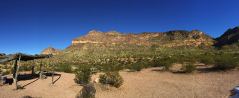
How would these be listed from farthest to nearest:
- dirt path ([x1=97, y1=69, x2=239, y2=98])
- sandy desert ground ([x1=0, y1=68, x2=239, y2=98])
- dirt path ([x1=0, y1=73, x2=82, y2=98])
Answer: dirt path ([x1=0, y1=73, x2=82, y2=98]) < sandy desert ground ([x1=0, y1=68, x2=239, y2=98]) < dirt path ([x1=97, y1=69, x2=239, y2=98])

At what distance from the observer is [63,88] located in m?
15.9

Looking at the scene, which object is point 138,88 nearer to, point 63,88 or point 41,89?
point 63,88

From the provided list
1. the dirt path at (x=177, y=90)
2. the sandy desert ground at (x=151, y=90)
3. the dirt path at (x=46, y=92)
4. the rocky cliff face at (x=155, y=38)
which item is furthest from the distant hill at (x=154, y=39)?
the dirt path at (x=46, y=92)

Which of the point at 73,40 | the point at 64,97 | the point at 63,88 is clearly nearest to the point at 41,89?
the point at 63,88

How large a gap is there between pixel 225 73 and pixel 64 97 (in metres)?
11.4

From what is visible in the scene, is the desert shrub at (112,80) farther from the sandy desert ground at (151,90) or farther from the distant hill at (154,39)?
the distant hill at (154,39)

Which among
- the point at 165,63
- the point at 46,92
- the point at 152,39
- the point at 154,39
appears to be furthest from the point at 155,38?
the point at 46,92

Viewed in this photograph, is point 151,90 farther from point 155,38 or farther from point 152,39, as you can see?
point 155,38

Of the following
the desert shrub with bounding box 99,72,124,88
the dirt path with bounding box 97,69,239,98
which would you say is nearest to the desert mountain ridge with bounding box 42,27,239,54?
the dirt path with bounding box 97,69,239,98

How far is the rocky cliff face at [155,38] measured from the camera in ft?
379

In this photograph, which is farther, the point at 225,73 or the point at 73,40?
the point at 73,40

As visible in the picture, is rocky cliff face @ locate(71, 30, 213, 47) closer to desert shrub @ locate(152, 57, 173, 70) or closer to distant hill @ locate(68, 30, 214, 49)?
distant hill @ locate(68, 30, 214, 49)

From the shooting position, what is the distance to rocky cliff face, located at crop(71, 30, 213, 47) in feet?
379

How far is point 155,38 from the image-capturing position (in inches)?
5153
